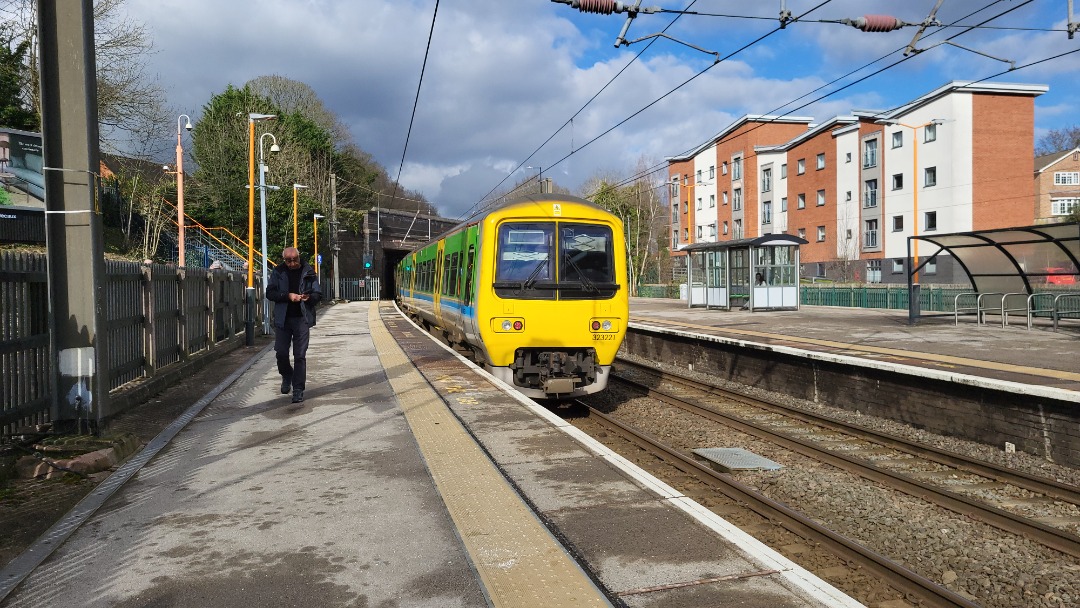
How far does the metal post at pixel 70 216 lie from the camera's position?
20.1 ft

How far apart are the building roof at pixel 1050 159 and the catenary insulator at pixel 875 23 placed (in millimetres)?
61339

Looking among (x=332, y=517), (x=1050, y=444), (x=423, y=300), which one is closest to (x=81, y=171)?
(x=332, y=517)

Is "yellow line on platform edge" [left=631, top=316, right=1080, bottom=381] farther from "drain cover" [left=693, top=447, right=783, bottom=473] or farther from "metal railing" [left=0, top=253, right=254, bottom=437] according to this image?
"metal railing" [left=0, top=253, right=254, bottom=437]

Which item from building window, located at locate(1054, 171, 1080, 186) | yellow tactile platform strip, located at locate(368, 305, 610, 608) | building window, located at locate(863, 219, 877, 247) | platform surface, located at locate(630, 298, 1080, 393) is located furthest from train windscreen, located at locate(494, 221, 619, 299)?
building window, located at locate(1054, 171, 1080, 186)

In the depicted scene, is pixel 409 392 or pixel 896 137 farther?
pixel 896 137

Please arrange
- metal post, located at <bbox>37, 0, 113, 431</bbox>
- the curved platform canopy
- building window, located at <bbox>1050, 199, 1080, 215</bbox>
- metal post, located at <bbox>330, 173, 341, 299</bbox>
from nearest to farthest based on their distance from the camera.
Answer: metal post, located at <bbox>37, 0, 113, 431</bbox> → the curved platform canopy → metal post, located at <bbox>330, 173, 341, 299</bbox> → building window, located at <bbox>1050, 199, 1080, 215</bbox>

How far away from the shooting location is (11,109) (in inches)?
859

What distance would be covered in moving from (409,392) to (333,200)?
137 ft

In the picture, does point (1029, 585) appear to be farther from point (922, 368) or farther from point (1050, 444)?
point (922, 368)

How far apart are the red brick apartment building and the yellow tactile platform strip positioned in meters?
Result: 27.8

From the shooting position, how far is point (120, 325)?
8.84m

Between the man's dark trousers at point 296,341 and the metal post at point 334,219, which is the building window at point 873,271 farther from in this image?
the man's dark trousers at point 296,341

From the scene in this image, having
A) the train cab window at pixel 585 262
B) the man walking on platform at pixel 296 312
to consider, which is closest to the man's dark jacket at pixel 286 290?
the man walking on platform at pixel 296 312

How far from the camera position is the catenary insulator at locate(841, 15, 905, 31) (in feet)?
35.8
